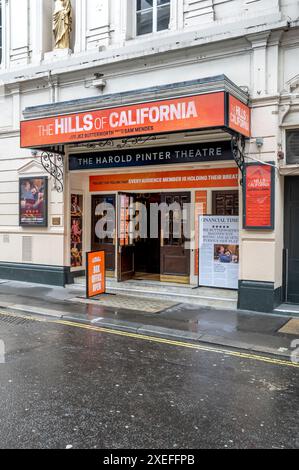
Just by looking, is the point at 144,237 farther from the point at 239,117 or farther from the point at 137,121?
the point at 239,117

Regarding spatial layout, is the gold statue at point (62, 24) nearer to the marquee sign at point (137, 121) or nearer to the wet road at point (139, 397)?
the marquee sign at point (137, 121)

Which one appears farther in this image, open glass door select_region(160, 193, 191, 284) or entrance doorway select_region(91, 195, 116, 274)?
entrance doorway select_region(91, 195, 116, 274)

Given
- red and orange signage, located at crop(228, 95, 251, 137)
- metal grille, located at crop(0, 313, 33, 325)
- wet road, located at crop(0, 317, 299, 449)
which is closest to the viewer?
wet road, located at crop(0, 317, 299, 449)

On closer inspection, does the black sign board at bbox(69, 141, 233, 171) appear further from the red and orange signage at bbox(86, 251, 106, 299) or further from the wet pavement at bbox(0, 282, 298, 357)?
the wet pavement at bbox(0, 282, 298, 357)

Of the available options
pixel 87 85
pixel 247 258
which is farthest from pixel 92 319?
pixel 87 85

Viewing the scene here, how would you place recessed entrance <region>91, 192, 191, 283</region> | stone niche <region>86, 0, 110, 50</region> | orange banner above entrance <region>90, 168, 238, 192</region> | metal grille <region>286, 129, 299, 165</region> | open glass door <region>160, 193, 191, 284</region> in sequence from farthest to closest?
recessed entrance <region>91, 192, 191, 283</region> < open glass door <region>160, 193, 191, 284</region> < stone niche <region>86, 0, 110, 50</region> < orange banner above entrance <region>90, 168, 238, 192</region> < metal grille <region>286, 129, 299, 165</region>

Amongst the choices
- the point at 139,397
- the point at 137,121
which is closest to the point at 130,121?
the point at 137,121

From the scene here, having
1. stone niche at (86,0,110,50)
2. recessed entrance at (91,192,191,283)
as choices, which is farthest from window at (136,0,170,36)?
recessed entrance at (91,192,191,283)

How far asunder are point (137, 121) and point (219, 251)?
414 centimetres

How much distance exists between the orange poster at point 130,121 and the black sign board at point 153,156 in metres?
1.75

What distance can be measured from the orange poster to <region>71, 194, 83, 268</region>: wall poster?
265 centimetres

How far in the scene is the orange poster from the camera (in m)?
8.38

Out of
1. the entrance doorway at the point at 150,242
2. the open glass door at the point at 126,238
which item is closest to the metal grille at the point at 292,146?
the entrance doorway at the point at 150,242

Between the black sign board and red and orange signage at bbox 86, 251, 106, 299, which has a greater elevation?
the black sign board
